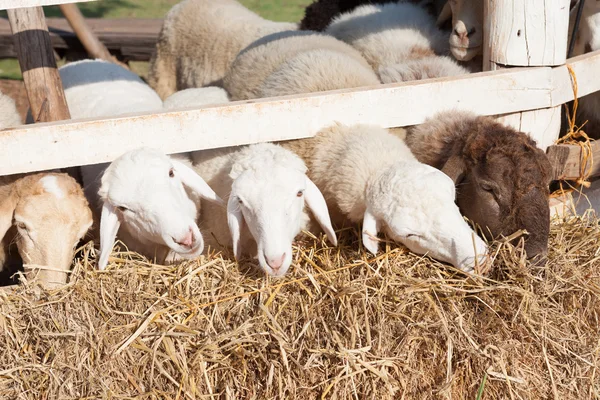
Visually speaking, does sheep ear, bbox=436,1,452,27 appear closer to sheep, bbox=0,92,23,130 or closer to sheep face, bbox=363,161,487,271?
sheep face, bbox=363,161,487,271

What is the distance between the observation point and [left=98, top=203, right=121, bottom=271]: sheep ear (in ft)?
10.1

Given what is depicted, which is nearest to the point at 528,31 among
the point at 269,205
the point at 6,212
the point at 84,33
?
the point at 269,205

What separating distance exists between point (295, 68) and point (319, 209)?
4.01 feet

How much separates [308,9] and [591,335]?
4076 millimetres

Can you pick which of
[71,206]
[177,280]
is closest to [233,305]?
[177,280]

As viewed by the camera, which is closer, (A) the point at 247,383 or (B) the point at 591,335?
(A) the point at 247,383

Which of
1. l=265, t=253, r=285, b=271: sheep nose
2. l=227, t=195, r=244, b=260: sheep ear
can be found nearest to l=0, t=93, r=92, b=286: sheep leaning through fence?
l=227, t=195, r=244, b=260: sheep ear

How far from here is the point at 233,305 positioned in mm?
2900

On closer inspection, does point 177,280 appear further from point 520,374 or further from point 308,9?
point 308,9

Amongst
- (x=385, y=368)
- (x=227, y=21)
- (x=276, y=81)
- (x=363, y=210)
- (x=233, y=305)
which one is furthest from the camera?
(x=227, y=21)

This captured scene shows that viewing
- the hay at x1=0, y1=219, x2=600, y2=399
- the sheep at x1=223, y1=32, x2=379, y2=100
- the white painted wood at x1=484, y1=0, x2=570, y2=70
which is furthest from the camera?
the sheep at x1=223, y1=32, x2=379, y2=100

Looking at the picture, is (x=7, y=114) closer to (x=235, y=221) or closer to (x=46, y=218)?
(x=46, y=218)

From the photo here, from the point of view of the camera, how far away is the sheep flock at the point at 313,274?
8.79 feet

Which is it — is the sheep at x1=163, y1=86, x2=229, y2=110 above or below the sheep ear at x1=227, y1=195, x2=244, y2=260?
above
